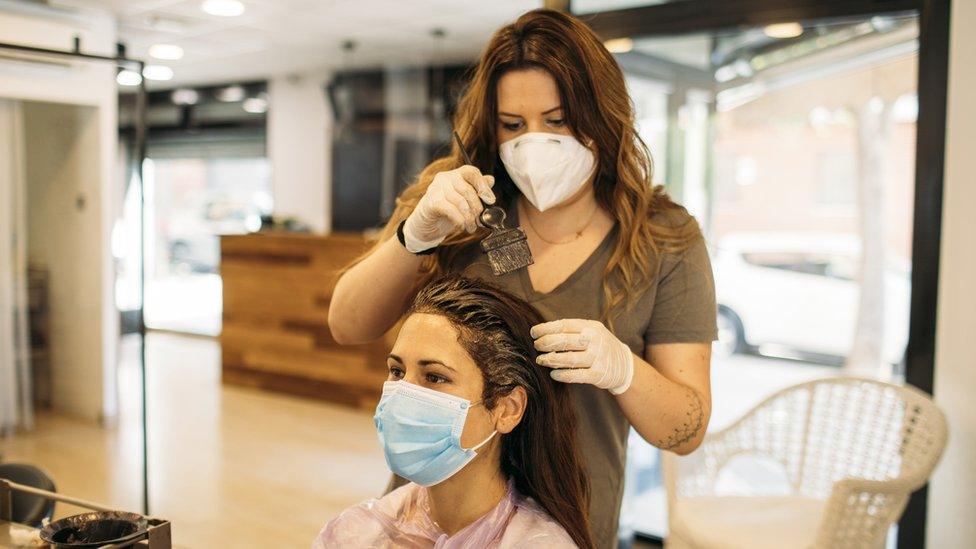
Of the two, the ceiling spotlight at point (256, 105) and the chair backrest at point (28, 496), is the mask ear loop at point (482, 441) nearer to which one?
the chair backrest at point (28, 496)

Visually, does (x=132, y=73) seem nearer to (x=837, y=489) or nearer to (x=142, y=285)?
(x=142, y=285)

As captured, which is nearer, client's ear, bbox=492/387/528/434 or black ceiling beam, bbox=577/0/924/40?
client's ear, bbox=492/387/528/434

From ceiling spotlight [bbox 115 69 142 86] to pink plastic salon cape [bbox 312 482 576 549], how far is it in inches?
85.0

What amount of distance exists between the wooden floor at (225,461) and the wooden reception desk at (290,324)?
0.16 meters

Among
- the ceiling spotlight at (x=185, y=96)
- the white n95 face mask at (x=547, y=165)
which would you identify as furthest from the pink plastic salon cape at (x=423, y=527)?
the ceiling spotlight at (x=185, y=96)

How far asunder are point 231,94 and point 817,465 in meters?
7.35

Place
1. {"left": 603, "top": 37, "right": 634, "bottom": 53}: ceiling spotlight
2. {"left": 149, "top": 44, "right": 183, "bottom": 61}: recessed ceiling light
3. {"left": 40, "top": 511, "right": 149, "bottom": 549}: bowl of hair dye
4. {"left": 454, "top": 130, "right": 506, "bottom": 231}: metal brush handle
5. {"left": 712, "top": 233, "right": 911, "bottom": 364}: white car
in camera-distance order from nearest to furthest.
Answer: {"left": 40, "top": 511, "right": 149, "bottom": 549}: bowl of hair dye → {"left": 454, "top": 130, "right": 506, "bottom": 231}: metal brush handle → {"left": 712, "top": 233, "right": 911, "bottom": 364}: white car → {"left": 603, "top": 37, "right": 634, "bottom": 53}: ceiling spotlight → {"left": 149, "top": 44, "right": 183, "bottom": 61}: recessed ceiling light

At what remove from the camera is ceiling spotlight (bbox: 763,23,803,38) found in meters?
2.90

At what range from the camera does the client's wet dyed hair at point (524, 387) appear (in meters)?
1.24

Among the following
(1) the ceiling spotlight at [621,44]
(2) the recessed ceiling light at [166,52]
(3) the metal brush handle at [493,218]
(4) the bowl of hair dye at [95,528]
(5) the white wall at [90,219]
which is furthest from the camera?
(2) the recessed ceiling light at [166,52]

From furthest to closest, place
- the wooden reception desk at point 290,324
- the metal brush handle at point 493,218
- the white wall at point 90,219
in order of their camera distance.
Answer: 1. the wooden reception desk at point 290,324
2. the white wall at point 90,219
3. the metal brush handle at point 493,218

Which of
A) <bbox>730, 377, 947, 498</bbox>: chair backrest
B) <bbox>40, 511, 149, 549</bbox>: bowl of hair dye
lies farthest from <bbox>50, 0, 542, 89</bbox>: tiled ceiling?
<bbox>40, 511, 149, 549</bbox>: bowl of hair dye

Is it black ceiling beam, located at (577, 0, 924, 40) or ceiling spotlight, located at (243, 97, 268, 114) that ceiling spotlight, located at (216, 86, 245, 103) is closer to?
ceiling spotlight, located at (243, 97, 268, 114)

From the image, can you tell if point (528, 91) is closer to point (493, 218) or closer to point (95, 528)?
point (493, 218)
